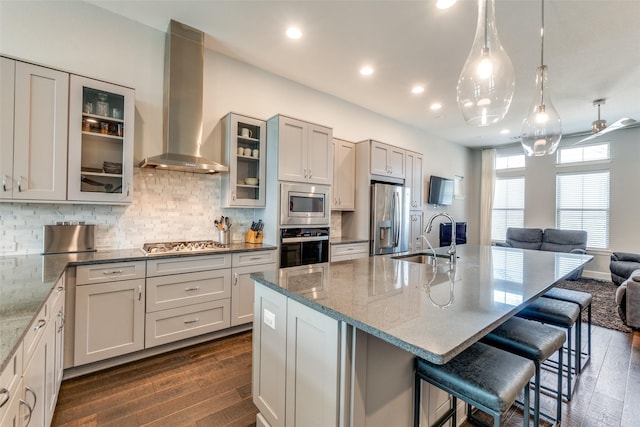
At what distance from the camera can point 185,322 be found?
2.62 metres

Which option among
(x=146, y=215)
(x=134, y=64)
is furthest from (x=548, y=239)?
(x=134, y=64)

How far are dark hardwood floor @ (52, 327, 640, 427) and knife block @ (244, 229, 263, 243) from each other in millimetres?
1219

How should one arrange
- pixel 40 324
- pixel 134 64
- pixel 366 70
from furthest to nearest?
pixel 366 70 < pixel 134 64 < pixel 40 324

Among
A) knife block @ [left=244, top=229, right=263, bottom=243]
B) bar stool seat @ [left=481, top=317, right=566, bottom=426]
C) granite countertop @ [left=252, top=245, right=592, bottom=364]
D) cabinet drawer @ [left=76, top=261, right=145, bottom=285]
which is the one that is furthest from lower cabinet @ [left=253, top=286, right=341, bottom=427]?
knife block @ [left=244, top=229, right=263, bottom=243]

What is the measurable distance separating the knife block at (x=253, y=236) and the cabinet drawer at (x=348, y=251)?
1.01 m

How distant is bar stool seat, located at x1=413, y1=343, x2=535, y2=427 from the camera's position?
1096 mm

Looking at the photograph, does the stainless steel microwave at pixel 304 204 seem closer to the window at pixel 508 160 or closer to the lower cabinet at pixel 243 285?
the lower cabinet at pixel 243 285

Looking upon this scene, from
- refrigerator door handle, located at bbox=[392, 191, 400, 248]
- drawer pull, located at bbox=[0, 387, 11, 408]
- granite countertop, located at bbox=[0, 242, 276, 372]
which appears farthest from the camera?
refrigerator door handle, located at bbox=[392, 191, 400, 248]

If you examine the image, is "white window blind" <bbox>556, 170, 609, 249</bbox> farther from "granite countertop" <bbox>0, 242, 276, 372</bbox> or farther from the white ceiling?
"granite countertop" <bbox>0, 242, 276, 372</bbox>

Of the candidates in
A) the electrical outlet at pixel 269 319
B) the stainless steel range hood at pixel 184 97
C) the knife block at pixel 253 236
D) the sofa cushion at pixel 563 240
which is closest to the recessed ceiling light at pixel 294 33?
the stainless steel range hood at pixel 184 97

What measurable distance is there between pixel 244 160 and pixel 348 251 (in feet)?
6.21

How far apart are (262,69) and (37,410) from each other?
12.3 ft

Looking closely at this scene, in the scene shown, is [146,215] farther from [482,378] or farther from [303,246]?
[482,378]

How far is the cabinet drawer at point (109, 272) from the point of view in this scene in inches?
83.8
